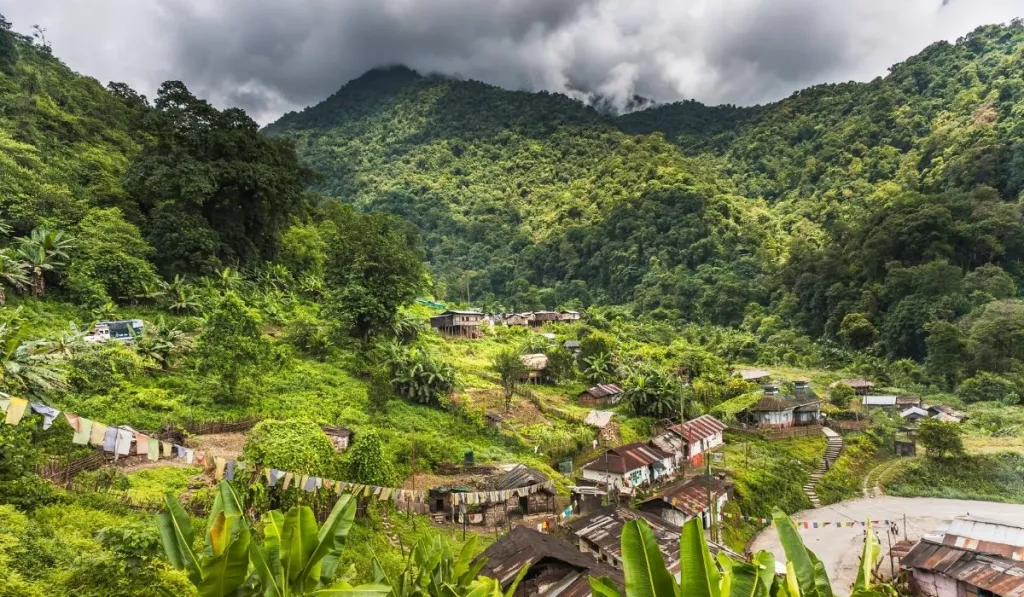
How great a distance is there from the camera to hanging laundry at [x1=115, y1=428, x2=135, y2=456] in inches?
383

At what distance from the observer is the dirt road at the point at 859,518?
1978 centimetres

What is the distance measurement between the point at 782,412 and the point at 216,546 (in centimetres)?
3624

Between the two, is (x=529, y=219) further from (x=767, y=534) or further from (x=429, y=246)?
(x=767, y=534)

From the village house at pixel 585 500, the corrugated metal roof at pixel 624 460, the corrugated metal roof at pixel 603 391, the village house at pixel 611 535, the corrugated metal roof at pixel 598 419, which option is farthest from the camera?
the corrugated metal roof at pixel 603 391

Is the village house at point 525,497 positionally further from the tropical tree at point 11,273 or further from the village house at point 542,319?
the village house at point 542,319

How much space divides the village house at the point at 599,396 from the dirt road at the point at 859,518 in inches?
519

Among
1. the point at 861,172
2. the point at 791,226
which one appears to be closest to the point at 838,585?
the point at 791,226

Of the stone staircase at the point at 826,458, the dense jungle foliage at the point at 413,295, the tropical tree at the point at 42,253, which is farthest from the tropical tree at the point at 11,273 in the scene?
the stone staircase at the point at 826,458

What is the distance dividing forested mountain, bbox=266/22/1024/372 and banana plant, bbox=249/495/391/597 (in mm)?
56339

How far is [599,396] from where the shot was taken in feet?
118

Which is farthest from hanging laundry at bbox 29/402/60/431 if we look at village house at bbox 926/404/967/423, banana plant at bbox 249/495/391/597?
village house at bbox 926/404/967/423

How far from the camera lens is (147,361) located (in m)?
21.8

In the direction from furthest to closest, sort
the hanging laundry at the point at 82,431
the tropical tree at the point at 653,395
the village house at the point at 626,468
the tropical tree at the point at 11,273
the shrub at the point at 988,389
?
the shrub at the point at 988,389, the tropical tree at the point at 653,395, the village house at the point at 626,468, the tropical tree at the point at 11,273, the hanging laundry at the point at 82,431

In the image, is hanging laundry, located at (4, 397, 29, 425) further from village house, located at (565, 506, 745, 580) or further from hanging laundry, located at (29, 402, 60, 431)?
village house, located at (565, 506, 745, 580)
